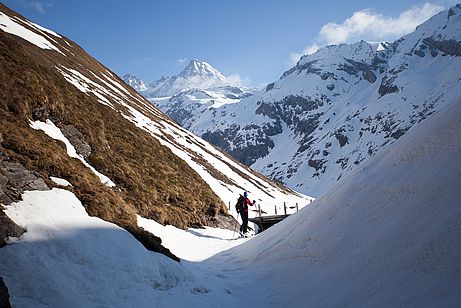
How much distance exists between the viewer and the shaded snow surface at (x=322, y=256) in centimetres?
564

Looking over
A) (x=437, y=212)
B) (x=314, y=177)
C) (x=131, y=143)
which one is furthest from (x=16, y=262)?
(x=314, y=177)

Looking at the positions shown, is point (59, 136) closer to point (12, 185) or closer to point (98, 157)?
point (98, 157)

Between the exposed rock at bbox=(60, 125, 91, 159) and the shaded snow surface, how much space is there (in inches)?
311

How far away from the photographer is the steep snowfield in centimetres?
565

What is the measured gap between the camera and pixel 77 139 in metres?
16.8

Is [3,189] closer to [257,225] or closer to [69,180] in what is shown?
[69,180]

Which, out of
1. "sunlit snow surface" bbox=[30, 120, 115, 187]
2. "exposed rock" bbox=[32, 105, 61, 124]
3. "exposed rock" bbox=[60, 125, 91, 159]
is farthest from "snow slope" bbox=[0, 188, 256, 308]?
"exposed rock" bbox=[60, 125, 91, 159]

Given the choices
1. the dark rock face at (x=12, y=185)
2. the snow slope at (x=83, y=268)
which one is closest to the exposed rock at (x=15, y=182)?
the dark rock face at (x=12, y=185)

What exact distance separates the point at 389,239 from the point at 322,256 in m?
2.13

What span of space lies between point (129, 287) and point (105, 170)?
36.0ft

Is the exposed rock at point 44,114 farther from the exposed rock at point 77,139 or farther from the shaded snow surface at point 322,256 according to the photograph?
the shaded snow surface at point 322,256

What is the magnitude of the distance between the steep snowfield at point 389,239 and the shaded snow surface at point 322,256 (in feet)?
0.09

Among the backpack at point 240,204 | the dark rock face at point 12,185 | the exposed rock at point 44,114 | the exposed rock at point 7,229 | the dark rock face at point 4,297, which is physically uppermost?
the exposed rock at point 44,114

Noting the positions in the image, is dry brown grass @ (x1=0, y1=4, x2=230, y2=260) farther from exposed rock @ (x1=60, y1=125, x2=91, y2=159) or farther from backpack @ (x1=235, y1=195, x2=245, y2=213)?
backpack @ (x1=235, y1=195, x2=245, y2=213)
